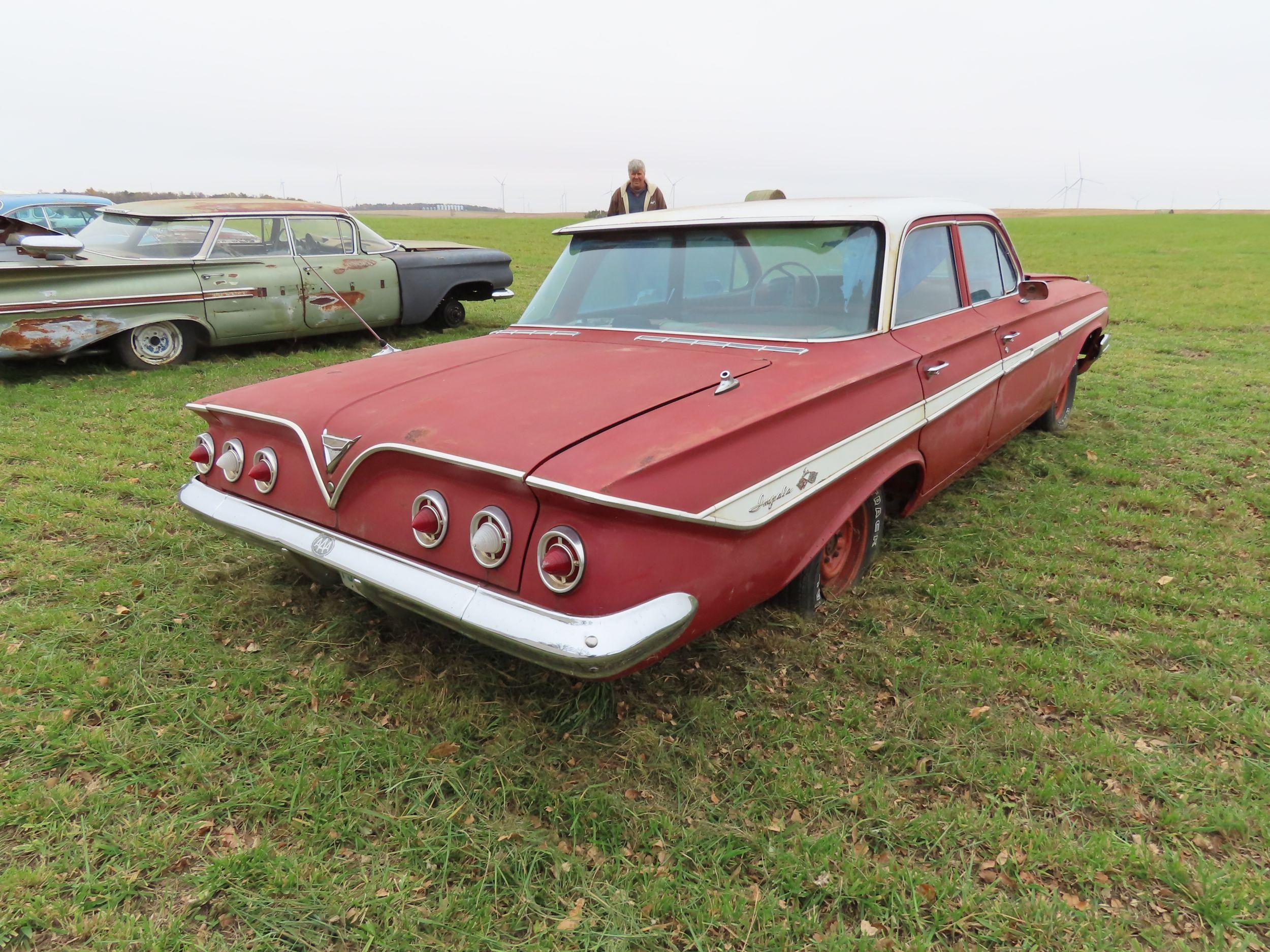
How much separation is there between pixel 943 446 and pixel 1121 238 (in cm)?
2925

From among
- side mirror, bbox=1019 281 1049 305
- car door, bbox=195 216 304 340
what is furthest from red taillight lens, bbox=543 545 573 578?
car door, bbox=195 216 304 340

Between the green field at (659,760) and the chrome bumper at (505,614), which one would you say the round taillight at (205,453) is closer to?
the green field at (659,760)

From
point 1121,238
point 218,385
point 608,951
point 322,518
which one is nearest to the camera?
point 608,951

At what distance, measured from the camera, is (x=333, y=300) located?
23.6ft

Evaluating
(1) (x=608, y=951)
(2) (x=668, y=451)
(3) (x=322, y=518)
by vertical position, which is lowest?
(1) (x=608, y=951)

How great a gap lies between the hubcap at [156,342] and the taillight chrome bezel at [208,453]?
4.14m

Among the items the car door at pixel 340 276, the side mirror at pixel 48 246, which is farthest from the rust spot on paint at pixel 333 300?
the side mirror at pixel 48 246

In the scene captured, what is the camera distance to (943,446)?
3291 millimetres

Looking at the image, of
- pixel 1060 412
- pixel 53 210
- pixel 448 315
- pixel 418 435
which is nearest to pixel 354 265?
pixel 448 315

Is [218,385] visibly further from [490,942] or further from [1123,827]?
[1123,827]

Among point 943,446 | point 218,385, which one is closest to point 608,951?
point 943,446

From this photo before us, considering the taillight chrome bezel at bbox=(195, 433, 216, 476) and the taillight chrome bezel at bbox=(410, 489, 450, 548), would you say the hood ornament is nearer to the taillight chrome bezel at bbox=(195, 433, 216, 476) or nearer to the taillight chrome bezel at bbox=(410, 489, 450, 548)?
the taillight chrome bezel at bbox=(410, 489, 450, 548)

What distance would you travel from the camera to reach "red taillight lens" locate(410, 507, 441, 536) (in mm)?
2148

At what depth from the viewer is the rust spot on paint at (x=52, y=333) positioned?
5.59m
